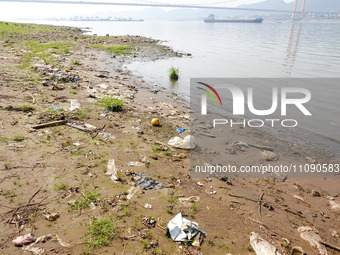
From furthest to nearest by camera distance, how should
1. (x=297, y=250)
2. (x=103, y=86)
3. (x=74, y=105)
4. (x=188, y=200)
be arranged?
(x=103, y=86) → (x=74, y=105) → (x=188, y=200) → (x=297, y=250)

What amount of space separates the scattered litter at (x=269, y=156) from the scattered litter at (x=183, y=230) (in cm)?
328

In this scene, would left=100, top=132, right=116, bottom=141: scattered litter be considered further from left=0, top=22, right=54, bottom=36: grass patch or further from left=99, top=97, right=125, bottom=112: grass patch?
left=0, top=22, right=54, bottom=36: grass patch

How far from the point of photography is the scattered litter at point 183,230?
3.25m

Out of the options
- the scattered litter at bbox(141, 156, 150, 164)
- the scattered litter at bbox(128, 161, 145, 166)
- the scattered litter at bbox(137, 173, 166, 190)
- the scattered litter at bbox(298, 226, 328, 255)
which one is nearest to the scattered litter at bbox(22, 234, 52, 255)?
the scattered litter at bbox(137, 173, 166, 190)

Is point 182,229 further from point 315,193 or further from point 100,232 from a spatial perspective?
point 315,193

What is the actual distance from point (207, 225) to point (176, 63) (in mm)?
16809

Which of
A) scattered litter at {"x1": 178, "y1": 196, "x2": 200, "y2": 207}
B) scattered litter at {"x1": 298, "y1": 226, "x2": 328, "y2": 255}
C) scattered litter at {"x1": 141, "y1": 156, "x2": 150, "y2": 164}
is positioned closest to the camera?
scattered litter at {"x1": 298, "y1": 226, "x2": 328, "y2": 255}

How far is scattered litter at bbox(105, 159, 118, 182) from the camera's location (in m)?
4.45

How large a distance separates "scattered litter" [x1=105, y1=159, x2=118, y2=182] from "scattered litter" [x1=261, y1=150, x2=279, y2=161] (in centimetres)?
364

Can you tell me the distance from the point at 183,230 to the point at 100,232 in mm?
1123

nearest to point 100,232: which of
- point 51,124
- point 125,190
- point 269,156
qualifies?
point 125,190

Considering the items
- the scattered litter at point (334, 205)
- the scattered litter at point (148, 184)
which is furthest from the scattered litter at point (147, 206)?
the scattered litter at point (334, 205)

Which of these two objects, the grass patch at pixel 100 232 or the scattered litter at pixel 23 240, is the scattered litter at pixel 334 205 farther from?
the scattered litter at pixel 23 240

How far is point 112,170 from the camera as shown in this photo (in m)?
4.67
